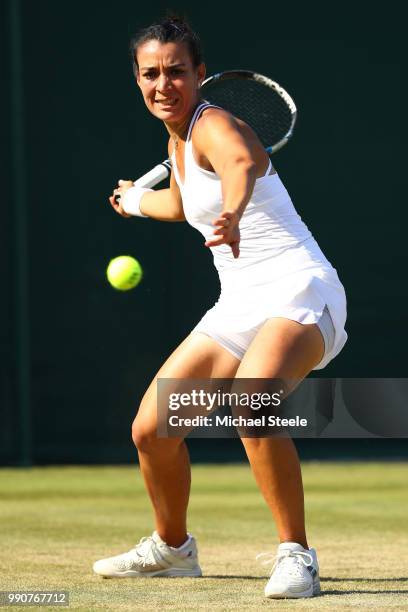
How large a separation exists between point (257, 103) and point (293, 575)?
1.75m

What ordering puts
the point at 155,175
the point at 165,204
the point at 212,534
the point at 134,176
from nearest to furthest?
1. the point at 165,204
2. the point at 155,175
3. the point at 212,534
4. the point at 134,176

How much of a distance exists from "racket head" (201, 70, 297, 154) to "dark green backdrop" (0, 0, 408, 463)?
246cm

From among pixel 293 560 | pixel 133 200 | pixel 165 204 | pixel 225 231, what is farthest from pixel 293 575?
pixel 133 200

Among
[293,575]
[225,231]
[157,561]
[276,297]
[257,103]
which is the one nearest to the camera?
[225,231]

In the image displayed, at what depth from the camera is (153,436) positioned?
3398 millimetres

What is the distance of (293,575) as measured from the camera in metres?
3.14

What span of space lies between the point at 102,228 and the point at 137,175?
1.08 feet

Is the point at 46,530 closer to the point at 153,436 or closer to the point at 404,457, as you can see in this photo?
the point at 153,436

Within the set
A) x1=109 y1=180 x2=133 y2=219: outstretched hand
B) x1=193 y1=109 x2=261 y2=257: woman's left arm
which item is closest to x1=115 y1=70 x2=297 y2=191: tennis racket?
x1=109 y1=180 x2=133 y2=219: outstretched hand

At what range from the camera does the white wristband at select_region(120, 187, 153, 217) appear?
3783mm

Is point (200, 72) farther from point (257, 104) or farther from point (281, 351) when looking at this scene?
point (257, 104)

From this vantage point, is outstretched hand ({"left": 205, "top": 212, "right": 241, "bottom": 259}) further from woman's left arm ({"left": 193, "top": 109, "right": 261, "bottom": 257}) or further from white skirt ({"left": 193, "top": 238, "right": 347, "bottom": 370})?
white skirt ({"left": 193, "top": 238, "right": 347, "bottom": 370})

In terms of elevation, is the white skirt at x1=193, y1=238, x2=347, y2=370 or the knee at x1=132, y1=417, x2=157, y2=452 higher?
the white skirt at x1=193, y1=238, x2=347, y2=370

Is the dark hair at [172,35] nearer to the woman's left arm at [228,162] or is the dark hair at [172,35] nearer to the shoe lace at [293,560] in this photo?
the woman's left arm at [228,162]
